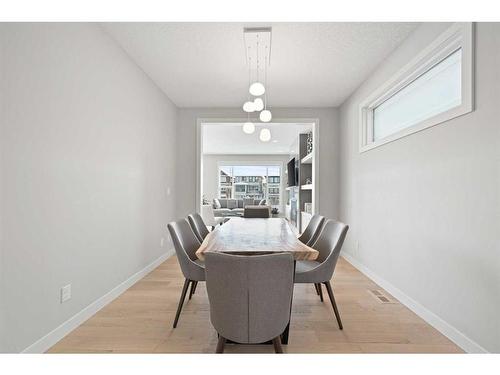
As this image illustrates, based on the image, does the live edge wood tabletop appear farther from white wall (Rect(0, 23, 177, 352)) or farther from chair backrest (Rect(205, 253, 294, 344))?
white wall (Rect(0, 23, 177, 352))

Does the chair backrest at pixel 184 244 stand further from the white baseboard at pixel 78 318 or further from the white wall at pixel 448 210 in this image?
the white wall at pixel 448 210

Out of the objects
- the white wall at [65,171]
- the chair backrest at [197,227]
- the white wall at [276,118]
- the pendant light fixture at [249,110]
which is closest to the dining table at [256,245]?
the chair backrest at [197,227]

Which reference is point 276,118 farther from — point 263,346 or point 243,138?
point 263,346

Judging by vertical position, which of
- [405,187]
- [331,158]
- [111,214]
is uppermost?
[331,158]

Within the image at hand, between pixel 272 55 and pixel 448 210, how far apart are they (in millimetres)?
2176

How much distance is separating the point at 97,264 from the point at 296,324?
1.75 m

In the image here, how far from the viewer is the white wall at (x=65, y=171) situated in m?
1.59

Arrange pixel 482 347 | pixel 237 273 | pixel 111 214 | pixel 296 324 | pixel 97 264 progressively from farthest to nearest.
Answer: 1. pixel 111 214
2. pixel 97 264
3. pixel 296 324
4. pixel 482 347
5. pixel 237 273

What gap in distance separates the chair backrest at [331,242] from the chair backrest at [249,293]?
72 centimetres

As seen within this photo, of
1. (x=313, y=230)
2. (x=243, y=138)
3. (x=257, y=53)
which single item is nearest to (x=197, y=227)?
(x=313, y=230)

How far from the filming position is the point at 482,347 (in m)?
1.71

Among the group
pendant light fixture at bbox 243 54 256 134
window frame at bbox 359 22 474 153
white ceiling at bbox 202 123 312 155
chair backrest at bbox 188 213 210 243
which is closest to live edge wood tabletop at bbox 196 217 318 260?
chair backrest at bbox 188 213 210 243
